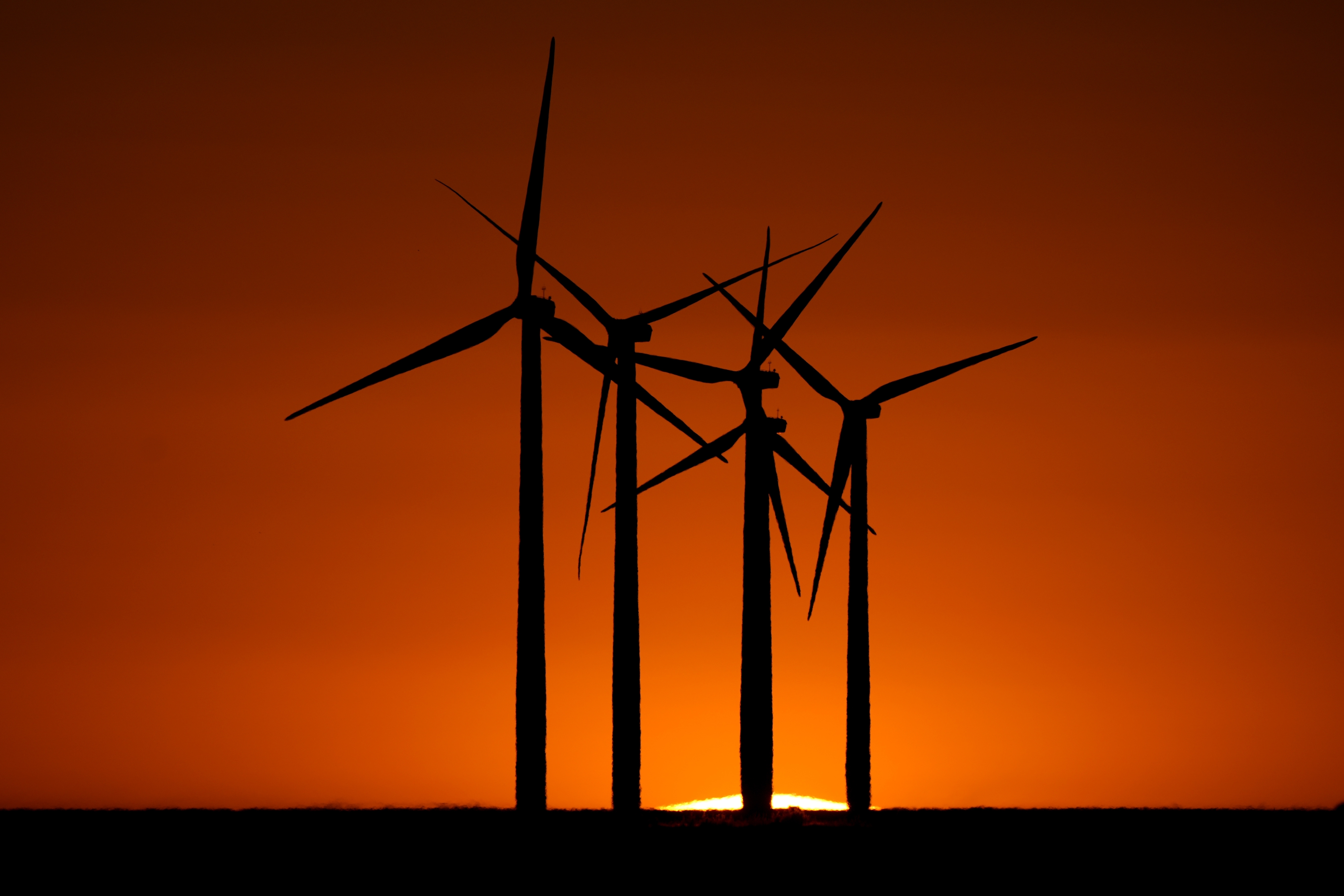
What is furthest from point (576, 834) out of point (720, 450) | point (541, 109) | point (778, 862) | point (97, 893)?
point (541, 109)

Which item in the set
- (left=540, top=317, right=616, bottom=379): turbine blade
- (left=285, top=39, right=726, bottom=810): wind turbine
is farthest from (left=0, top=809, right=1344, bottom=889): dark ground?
(left=540, top=317, right=616, bottom=379): turbine blade

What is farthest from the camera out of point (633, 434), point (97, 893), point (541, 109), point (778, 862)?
point (633, 434)

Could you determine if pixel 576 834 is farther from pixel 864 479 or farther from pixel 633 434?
pixel 864 479

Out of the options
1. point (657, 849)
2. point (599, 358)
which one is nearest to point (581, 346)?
point (599, 358)

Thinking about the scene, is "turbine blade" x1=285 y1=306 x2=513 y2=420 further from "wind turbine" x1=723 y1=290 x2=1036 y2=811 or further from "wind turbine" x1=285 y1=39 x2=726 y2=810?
"wind turbine" x1=723 y1=290 x2=1036 y2=811

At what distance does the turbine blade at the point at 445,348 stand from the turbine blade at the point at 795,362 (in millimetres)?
15775

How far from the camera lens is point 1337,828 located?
63.8m

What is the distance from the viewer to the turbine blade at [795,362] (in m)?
72.6

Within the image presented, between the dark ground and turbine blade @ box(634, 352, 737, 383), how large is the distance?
18137 mm

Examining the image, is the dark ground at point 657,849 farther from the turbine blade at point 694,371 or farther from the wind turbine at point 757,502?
the turbine blade at point 694,371

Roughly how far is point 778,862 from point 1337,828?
970 inches

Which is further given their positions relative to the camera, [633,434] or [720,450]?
[720,450]

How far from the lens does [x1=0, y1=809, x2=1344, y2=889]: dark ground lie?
168 feet

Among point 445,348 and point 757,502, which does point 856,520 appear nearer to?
point 757,502
